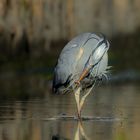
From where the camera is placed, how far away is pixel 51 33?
30453mm

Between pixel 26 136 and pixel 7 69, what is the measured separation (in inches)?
533

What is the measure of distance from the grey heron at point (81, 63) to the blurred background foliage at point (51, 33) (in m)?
8.12

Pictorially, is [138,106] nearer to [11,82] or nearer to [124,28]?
[11,82]

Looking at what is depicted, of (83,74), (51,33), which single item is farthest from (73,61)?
(51,33)

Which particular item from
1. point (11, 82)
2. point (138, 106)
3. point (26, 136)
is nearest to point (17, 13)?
point (11, 82)

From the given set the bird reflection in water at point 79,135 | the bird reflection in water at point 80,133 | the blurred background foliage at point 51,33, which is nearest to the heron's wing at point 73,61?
the bird reflection in water at point 80,133

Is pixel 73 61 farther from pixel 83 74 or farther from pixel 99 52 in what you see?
pixel 99 52

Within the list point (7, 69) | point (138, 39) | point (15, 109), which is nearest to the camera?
point (15, 109)

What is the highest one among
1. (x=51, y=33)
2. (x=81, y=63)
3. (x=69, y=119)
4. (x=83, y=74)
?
(x=81, y=63)

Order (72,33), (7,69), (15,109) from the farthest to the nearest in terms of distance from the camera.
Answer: (72,33) → (7,69) → (15,109)

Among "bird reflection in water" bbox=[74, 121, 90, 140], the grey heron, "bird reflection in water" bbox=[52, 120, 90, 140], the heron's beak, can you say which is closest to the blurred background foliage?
the grey heron

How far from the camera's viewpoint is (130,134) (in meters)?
14.8

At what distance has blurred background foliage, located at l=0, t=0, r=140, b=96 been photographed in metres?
28.4

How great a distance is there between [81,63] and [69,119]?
93cm
